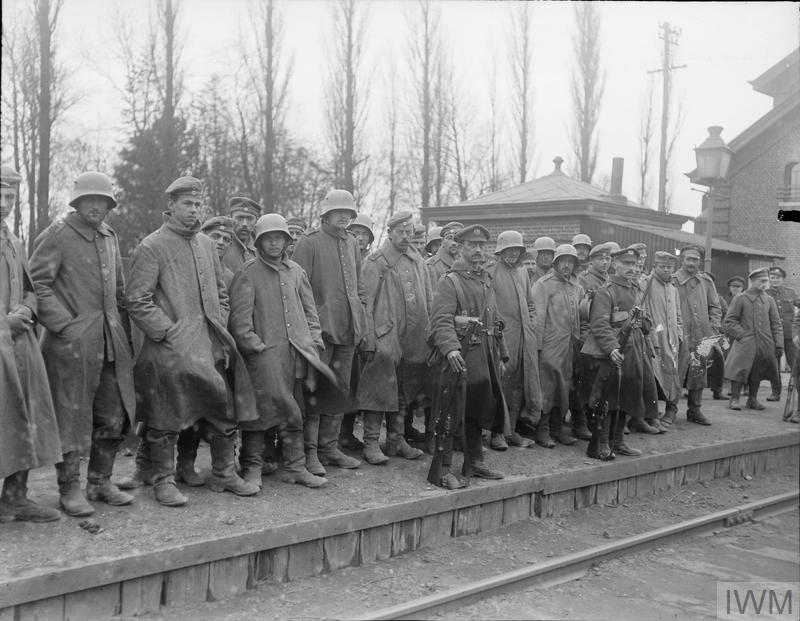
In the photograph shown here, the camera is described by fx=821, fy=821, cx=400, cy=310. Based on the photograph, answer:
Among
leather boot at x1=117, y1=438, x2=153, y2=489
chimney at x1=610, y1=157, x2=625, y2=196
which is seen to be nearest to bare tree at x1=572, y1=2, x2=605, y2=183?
chimney at x1=610, y1=157, x2=625, y2=196

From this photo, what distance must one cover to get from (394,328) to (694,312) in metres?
5.17

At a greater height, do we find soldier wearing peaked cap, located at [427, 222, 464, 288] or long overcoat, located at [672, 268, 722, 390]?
soldier wearing peaked cap, located at [427, 222, 464, 288]

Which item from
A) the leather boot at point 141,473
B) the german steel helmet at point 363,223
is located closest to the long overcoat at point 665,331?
the german steel helmet at point 363,223

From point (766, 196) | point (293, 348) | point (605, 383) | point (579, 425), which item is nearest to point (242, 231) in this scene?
point (293, 348)

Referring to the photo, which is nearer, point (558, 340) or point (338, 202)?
point (338, 202)

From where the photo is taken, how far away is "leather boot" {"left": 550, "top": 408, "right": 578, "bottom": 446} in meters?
9.08

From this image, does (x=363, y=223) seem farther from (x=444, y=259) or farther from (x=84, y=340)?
(x=84, y=340)

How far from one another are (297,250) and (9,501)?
10.0 ft

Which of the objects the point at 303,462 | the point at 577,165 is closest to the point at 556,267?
the point at 303,462

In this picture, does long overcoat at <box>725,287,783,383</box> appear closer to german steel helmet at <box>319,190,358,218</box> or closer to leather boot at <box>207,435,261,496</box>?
german steel helmet at <box>319,190,358,218</box>

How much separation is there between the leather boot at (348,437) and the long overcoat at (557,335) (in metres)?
2.11

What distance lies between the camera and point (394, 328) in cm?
754

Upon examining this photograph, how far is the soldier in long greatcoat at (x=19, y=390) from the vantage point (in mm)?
4891

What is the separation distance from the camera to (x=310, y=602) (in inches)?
211
